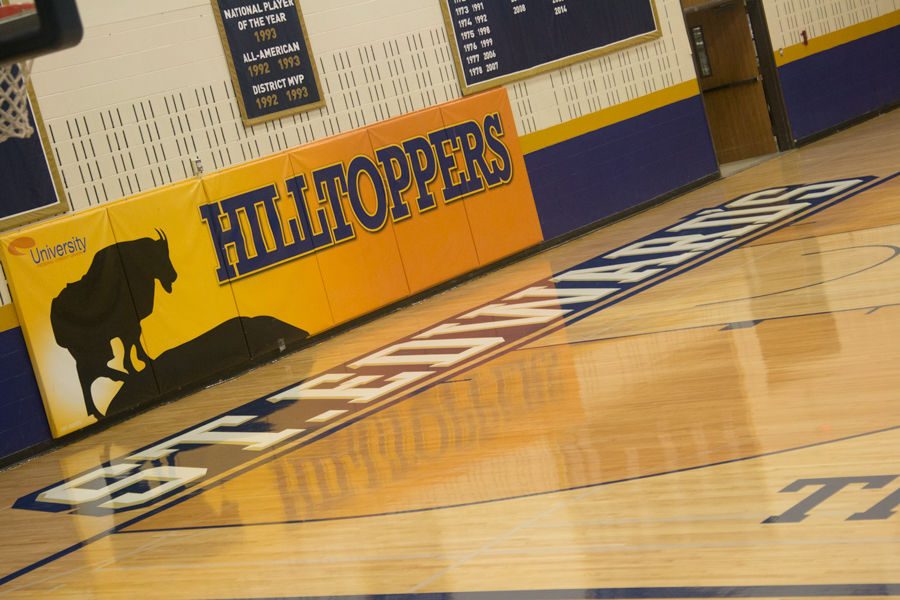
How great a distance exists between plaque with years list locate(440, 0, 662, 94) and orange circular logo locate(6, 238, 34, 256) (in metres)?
4.21

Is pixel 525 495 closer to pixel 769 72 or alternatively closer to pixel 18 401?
pixel 18 401

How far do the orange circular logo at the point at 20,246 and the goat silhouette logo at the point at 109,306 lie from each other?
1.14ft

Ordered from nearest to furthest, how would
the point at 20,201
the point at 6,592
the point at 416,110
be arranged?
the point at 6,592 < the point at 20,201 < the point at 416,110

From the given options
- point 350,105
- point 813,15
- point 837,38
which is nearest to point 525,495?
point 350,105

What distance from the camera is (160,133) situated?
8188 mm

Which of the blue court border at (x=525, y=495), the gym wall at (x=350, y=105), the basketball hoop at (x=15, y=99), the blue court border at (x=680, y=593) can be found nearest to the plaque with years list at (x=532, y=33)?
the gym wall at (x=350, y=105)

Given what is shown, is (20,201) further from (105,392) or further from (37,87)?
(105,392)

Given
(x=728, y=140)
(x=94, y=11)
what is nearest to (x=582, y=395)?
(x=94, y=11)

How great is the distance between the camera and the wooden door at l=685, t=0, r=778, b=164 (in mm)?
13531

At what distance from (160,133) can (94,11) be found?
0.89 m

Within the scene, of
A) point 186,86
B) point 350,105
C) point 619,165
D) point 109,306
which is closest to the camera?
point 109,306

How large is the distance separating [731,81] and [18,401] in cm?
921

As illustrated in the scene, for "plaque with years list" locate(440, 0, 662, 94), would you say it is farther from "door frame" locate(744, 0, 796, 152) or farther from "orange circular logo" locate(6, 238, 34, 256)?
"orange circular logo" locate(6, 238, 34, 256)

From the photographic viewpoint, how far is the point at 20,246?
24.0 feet
